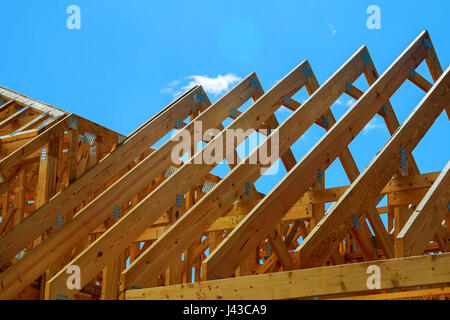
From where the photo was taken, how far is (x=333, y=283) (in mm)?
5320

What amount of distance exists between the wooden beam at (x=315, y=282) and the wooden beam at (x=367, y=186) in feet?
2.46

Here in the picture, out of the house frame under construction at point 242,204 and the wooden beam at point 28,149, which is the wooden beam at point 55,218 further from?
the wooden beam at point 28,149

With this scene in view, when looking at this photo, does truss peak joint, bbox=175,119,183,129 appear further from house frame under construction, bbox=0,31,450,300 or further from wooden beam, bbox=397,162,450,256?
wooden beam, bbox=397,162,450,256

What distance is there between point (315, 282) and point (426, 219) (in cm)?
124

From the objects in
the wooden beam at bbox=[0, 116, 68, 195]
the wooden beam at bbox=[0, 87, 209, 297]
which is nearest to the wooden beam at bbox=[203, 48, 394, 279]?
the wooden beam at bbox=[0, 87, 209, 297]

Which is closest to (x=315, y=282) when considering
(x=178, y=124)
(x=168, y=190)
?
(x=168, y=190)

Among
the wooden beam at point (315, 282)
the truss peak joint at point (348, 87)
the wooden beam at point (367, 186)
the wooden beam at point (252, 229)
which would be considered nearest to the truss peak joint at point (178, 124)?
the truss peak joint at point (348, 87)

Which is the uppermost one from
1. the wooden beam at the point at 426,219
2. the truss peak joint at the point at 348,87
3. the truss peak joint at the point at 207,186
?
the truss peak joint at the point at 348,87

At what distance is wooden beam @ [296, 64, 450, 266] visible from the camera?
6.49 metres

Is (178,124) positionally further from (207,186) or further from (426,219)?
(426,219)

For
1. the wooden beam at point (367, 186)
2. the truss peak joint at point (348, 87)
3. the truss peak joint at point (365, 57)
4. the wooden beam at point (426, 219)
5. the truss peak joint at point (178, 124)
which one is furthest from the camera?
the truss peak joint at point (178, 124)

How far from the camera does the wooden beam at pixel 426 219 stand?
5645 millimetres

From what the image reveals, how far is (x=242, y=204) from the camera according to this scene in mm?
→ 9516

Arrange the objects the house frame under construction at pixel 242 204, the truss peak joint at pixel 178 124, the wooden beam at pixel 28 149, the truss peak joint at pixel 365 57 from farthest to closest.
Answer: the truss peak joint at pixel 178 124, the truss peak joint at pixel 365 57, the wooden beam at pixel 28 149, the house frame under construction at pixel 242 204
